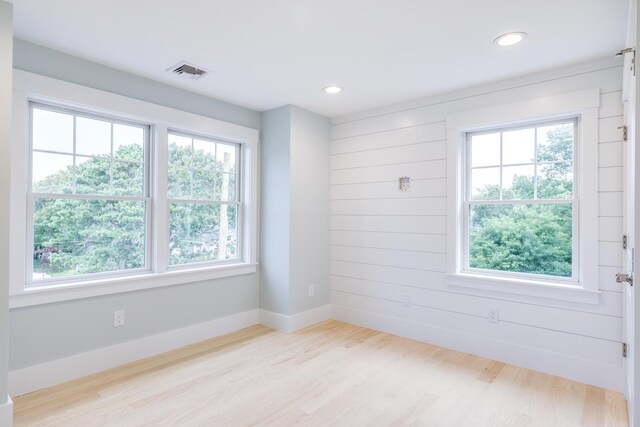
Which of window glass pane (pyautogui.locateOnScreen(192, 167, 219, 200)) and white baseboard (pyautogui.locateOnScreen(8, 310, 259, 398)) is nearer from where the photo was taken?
white baseboard (pyautogui.locateOnScreen(8, 310, 259, 398))

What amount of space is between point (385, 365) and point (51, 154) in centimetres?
306

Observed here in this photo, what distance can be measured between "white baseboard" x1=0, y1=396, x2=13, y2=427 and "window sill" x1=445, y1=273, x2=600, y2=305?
10.7 feet

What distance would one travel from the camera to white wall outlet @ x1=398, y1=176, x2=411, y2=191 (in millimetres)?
3639

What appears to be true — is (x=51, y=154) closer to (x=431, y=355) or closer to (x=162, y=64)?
(x=162, y=64)

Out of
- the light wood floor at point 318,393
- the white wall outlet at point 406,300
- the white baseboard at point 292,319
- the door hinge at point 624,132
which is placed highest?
the door hinge at point 624,132

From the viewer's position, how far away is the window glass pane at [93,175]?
110 inches

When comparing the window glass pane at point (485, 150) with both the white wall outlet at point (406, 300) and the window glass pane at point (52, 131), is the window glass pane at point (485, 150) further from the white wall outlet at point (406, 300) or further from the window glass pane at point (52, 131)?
the window glass pane at point (52, 131)

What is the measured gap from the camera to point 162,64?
2811mm

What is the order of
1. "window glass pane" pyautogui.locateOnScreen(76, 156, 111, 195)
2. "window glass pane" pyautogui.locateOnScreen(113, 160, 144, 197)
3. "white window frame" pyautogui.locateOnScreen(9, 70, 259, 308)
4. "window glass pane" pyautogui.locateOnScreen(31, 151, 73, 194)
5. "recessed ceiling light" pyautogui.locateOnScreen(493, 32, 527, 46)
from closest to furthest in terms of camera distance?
"recessed ceiling light" pyautogui.locateOnScreen(493, 32, 527, 46), "white window frame" pyautogui.locateOnScreen(9, 70, 259, 308), "window glass pane" pyautogui.locateOnScreen(31, 151, 73, 194), "window glass pane" pyautogui.locateOnScreen(76, 156, 111, 195), "window glass pane" pyautogui.locateOnScreen(113, 160, 144, 197)

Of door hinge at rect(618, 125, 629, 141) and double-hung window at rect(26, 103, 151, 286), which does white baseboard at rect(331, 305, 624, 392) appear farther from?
double-hung window at rect(26, 103, 151, 286)

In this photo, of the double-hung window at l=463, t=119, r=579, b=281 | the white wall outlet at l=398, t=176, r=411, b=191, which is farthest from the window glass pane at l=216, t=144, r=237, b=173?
the double-hung window at l=463, t=119, r=579, b=281

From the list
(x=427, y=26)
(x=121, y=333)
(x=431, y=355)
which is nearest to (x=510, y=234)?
(x=431, y=355)

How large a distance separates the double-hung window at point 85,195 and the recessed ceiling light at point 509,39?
2880mm

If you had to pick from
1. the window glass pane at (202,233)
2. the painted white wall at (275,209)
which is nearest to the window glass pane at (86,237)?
the window glass pane at (202,233)
